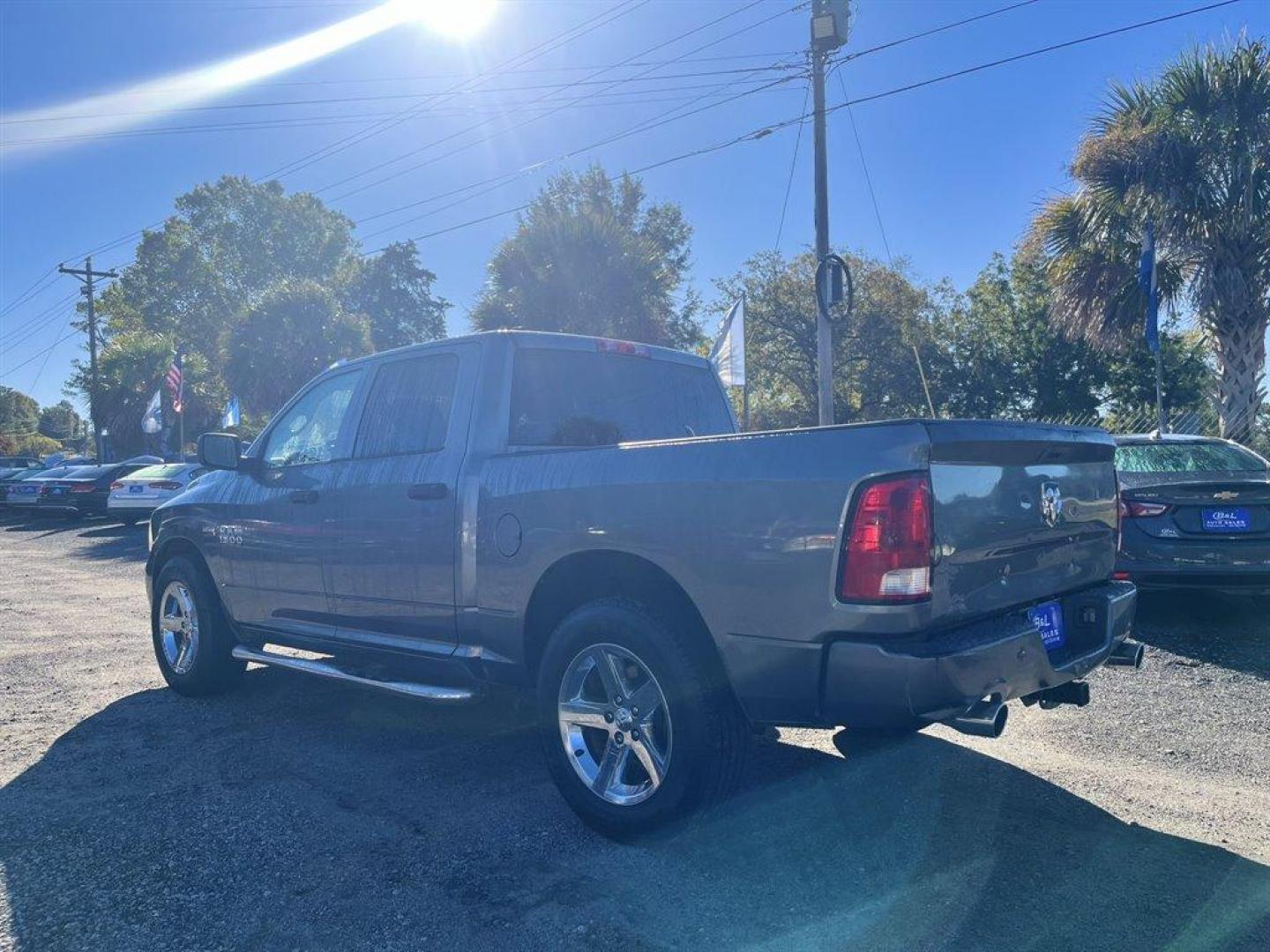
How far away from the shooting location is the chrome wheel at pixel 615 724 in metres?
3.57

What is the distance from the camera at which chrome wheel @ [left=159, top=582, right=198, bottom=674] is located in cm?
604

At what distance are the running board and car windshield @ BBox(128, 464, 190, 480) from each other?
16037 millimetres

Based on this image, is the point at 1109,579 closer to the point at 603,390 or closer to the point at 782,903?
the point at 782,903

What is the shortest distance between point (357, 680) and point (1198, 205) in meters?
12.4

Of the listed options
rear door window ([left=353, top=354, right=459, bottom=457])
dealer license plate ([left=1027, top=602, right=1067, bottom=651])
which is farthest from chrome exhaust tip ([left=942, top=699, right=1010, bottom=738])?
rear door window ([left=353, top=354, right=459, bottom=457])

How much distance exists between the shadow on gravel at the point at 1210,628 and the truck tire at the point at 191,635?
620 centimetres

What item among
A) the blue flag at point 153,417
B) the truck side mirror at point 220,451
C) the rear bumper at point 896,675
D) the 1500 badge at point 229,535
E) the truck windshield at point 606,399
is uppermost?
the blue flag at point 153,417

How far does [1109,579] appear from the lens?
13.9 feet

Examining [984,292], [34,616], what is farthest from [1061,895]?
[984,292]

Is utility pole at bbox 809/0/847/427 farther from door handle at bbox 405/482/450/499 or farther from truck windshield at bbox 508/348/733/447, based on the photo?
door handle at bbox 405/482/450/499

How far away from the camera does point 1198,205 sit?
12.6 metres

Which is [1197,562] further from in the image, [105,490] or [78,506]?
[78,506]

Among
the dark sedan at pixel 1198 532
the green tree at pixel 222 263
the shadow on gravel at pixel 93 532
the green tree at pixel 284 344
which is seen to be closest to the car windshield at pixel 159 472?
the shadow on gravel at pixel 93 532

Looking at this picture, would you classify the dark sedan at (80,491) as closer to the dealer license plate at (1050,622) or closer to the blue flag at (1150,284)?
the blue flag at (1150,284)
